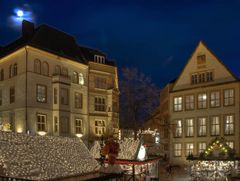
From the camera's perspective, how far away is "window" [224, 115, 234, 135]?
38300mm

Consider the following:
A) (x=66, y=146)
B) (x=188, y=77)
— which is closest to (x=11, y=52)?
(x=188, y=77)

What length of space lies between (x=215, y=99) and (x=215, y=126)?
3112 mm

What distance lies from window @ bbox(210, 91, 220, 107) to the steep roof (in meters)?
14.9

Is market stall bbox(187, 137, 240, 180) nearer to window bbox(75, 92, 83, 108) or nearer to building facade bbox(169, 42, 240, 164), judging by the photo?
building facade bbox(169, 42, 240, 164)

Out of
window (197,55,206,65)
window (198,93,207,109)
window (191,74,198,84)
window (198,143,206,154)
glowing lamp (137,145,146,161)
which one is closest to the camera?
glowing lamp (137,145,146,161)

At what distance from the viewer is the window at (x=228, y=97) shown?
3872cm

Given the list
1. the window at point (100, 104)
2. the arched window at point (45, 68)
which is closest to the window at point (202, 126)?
the window at point (100, 104)

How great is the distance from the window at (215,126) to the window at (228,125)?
36.4 inches

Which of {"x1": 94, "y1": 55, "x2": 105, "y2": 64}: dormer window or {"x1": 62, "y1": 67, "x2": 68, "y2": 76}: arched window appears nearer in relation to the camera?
{"x1": 62, "y1": 67, "x2": 68, "y2": 76}: arched window

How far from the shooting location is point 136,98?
41.5m

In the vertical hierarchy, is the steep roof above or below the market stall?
above

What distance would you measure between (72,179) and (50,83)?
98.5 ft

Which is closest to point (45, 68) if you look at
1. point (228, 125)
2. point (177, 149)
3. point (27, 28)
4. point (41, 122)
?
point (41, 122)

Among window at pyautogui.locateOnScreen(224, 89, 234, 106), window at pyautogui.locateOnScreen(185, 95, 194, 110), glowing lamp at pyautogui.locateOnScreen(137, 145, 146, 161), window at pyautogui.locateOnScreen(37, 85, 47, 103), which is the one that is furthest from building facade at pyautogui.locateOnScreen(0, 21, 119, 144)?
glowing lamp at pyautogui.locateOnScreen(137, 145, 146, 161)
